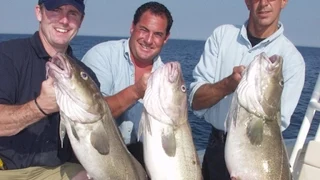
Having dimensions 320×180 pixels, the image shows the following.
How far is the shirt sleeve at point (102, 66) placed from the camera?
5.40m

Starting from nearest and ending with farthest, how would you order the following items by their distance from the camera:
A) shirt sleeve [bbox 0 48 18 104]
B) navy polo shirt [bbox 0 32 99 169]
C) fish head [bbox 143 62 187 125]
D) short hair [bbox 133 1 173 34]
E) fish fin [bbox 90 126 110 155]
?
fish fin [bbox 90 126 110 155], fish head [bbox 143 62 187 125], shirt sleeve [bbox 0 48 18 104], navy polo shirt [bbox 0 32 99 169], short hair [bbox 133 1 173 34]

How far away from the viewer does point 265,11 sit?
5.04m

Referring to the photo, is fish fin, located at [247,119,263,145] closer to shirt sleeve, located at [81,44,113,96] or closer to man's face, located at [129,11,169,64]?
man's face, located at [129,11,169,64]

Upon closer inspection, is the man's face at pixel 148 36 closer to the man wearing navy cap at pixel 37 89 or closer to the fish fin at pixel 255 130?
the man wearing navy cap at pixel 37 89

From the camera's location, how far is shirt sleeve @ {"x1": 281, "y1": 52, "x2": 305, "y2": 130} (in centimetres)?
518

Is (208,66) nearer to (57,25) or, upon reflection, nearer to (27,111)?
(57,25)

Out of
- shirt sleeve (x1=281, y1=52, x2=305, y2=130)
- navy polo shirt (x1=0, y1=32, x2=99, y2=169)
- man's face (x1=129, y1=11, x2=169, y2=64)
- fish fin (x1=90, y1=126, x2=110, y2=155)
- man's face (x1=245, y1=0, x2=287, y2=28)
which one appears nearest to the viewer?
fish fin (x1=90, y1=126, x2=110, y2=155)

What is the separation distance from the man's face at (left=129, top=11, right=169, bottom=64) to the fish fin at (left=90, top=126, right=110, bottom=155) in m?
1.68

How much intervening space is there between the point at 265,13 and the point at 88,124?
2.53 m

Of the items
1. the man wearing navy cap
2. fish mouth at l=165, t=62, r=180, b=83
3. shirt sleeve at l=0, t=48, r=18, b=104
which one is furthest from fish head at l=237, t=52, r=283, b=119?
shirt sleeve at l=0, t=48, r=18, b=104

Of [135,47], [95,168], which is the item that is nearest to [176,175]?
[95,168]

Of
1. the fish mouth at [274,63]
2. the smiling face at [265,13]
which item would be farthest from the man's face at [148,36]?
the fish mouth at [274,63]

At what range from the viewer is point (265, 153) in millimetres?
4180

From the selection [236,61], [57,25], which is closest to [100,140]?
[57,25]
